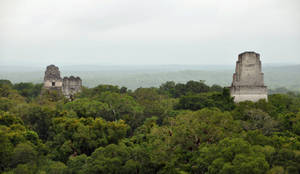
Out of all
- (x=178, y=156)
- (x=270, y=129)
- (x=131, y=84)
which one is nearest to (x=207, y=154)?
(x=178, y=156)

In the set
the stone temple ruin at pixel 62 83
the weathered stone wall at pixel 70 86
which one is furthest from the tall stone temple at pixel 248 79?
the stone temple ruin at pixel 62 83

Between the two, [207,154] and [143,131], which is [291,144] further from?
[143,131]

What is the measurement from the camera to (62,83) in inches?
1853

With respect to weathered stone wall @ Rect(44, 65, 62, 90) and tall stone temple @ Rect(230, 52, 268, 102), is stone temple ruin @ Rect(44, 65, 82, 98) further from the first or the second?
tall stone temple @ Rect(230, 52, 268, 102)

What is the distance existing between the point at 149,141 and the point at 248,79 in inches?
530

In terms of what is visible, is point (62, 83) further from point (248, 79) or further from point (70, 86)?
point (248, 79)

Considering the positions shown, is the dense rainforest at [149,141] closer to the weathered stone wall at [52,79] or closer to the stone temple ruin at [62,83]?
the stone temple ruin at [62,83]

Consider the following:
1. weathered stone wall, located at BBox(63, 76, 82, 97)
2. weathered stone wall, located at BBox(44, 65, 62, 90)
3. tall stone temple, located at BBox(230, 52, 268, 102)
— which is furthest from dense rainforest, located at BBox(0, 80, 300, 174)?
weathered stone wall, located at BBox(44, 65, 62, 90)

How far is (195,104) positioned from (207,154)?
15305 millimetres

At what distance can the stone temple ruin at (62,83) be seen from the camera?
152 ft

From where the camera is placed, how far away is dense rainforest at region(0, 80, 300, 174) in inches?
711

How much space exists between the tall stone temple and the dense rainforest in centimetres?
122

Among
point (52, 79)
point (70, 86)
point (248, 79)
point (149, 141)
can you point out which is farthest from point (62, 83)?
point (149, 141)

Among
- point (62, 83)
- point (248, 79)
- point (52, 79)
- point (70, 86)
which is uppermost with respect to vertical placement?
point (248, 79)
